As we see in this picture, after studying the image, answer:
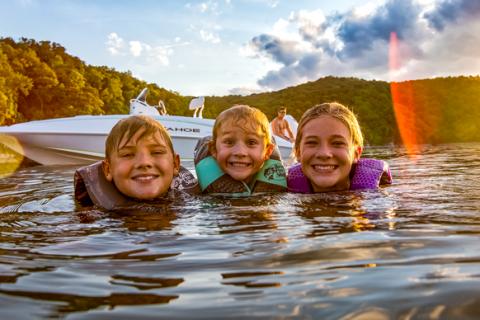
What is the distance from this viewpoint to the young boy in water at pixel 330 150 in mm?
4781

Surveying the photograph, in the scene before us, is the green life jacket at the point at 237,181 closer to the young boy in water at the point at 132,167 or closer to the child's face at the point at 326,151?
the child's face at the point at 326,151

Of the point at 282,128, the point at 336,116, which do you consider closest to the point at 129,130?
the point at 336,116

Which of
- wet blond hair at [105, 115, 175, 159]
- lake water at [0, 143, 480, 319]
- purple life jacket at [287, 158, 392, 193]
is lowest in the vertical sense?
lake water at [0, 143, 480, 319]

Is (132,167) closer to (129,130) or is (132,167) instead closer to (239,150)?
(129,130)

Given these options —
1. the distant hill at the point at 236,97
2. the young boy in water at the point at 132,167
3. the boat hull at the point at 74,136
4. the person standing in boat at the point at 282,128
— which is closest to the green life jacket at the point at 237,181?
the young boy in water at the point at 132,167

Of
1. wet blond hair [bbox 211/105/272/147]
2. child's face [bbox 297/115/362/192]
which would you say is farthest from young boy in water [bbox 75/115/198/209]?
child's face [bbox 297/115/362/192]

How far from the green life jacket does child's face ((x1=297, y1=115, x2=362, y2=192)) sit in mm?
377

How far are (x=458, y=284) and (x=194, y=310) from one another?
2.71 ft

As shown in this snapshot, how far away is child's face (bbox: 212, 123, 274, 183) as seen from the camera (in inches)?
196

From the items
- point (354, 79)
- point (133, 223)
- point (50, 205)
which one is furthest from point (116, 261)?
point (354, 79)

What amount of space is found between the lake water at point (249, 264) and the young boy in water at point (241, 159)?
1.20 meters

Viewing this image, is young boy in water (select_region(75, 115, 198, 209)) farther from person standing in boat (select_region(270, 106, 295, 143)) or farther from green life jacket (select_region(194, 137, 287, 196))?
person standing in boat (select_region(270, 106, 295, 143))

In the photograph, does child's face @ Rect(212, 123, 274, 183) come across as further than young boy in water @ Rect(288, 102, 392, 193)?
Yes

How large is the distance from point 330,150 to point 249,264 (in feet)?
9.48
